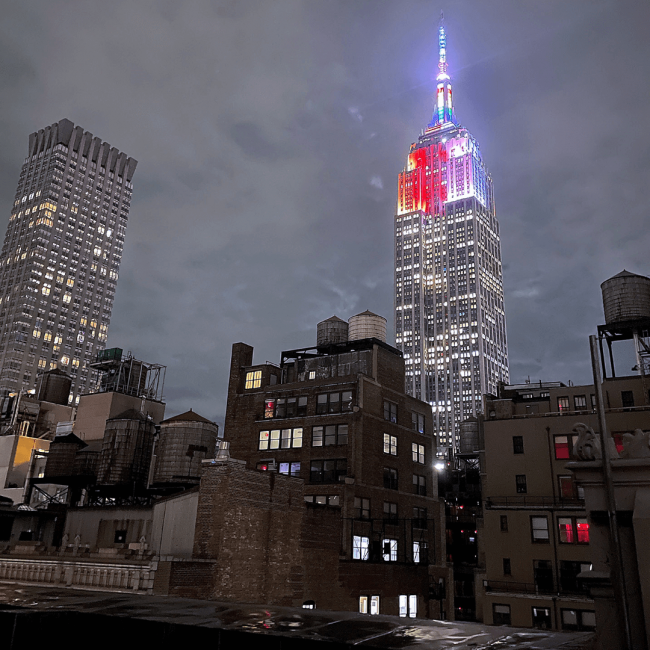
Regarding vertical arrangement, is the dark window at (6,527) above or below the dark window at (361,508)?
below

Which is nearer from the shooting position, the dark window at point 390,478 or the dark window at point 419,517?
the dark window at point 390,478

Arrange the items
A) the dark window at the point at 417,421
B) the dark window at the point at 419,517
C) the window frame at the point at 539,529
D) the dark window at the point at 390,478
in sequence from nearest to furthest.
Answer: the window frame at the point at 539,529 → the dark window at the point at 390,478 → the dark window at the point at 419,517 → the dark window at the point at 417,421

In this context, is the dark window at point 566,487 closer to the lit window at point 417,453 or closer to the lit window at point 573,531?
the lit window at point 573,531

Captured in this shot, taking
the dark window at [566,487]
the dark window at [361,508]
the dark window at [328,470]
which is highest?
the dark window at [328,470]

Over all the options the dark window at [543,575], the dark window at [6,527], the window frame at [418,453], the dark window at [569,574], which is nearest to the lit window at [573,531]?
the dark window at [569,574]

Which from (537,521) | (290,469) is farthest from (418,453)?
(537,521)

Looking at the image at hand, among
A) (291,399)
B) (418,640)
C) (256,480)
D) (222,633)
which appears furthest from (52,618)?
(291,399)

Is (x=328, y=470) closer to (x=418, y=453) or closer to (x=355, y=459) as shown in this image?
(x=355, y=459)

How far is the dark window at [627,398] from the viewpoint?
171ft

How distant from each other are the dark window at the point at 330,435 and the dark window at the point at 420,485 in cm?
1103

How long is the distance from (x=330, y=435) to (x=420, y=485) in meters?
12.8

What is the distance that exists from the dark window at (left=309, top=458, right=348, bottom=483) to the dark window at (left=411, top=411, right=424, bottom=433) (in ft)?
37.6

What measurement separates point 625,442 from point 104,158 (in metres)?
209

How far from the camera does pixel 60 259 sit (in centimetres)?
17650
